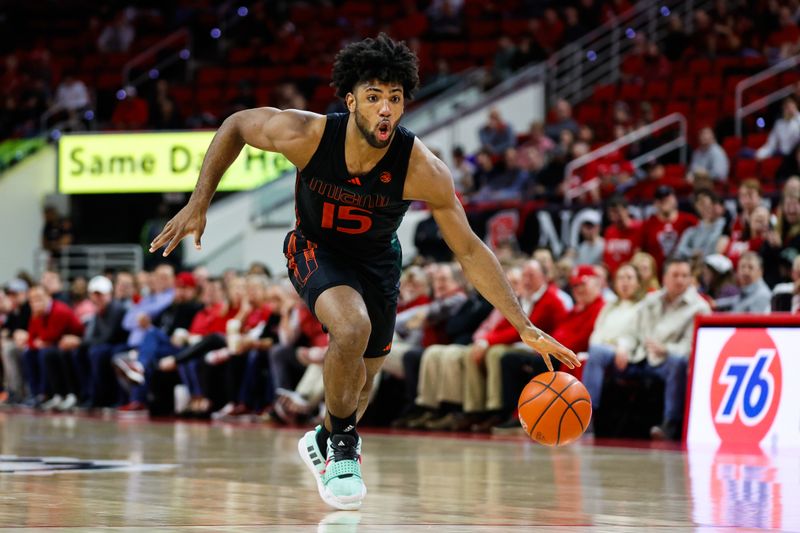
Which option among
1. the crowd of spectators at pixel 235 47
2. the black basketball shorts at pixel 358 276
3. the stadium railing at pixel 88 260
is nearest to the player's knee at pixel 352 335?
the black basketball shorts at pixel 358 276

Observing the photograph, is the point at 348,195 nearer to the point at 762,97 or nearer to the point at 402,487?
the point at 402,487

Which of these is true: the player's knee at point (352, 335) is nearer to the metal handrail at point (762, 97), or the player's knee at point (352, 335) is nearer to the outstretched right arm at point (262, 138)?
the outstretched right arm at point (262, 138)

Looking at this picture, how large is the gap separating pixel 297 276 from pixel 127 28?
68.4ft

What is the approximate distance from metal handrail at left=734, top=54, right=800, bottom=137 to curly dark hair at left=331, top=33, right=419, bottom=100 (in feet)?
37.0

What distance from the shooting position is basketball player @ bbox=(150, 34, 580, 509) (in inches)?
230

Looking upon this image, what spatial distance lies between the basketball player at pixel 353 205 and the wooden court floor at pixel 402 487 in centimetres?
53

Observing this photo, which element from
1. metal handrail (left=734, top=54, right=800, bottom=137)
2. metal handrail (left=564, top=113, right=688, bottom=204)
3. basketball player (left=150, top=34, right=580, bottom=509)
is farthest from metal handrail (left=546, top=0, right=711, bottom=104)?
basketball player (left=150, top=34, right=580, bottom=509)

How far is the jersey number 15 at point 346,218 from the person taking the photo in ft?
19.8

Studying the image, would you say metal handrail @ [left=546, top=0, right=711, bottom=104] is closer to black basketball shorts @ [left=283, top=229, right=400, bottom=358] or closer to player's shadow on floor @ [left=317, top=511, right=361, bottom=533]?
black basketball shorts @ [left=283, top=229, right=400, bottom=358]

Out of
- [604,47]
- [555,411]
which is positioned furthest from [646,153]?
[555,411]

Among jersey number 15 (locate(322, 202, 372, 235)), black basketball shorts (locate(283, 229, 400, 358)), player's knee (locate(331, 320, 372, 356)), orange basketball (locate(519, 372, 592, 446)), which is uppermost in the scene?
jersey number 15 (locate(322, 202, 372, 235))

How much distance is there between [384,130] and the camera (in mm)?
5785

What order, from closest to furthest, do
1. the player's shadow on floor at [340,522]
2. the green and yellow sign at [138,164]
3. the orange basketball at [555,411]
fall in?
the player's shadow on floor at [340,522] → the orange basketball at [555,411] → the green and yellow sign at [138,164]

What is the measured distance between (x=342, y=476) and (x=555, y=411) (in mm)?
1016
